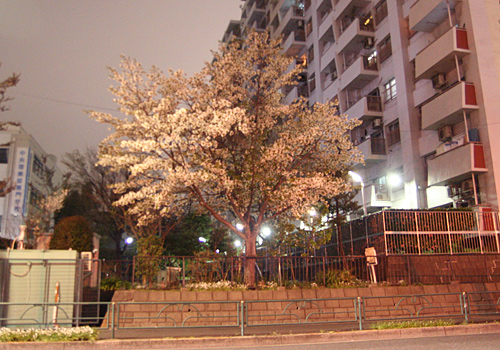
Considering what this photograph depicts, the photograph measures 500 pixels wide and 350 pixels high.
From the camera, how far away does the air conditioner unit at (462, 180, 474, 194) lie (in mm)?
22797

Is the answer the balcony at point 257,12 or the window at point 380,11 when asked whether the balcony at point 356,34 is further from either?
the balcony at point 257,12

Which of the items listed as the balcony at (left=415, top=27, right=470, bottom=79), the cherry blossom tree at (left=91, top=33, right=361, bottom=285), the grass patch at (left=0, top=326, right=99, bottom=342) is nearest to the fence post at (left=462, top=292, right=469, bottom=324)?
the cherry blossom tree at (left=91, top=33, right=361, bottom=285)

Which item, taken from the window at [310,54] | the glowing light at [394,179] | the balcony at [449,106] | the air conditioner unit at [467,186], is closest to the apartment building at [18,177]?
the window at [310,54]

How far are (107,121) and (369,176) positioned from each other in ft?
65.0

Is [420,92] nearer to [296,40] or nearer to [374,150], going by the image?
[374,150]

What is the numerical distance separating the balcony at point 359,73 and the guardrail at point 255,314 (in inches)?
755

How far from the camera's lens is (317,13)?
4097 centimetres

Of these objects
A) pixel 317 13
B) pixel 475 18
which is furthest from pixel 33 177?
pixel 475 18

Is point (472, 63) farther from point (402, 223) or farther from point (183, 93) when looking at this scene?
point (183, 93)

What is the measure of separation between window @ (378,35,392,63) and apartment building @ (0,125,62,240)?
108 ft

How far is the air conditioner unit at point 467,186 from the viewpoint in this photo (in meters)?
22.8

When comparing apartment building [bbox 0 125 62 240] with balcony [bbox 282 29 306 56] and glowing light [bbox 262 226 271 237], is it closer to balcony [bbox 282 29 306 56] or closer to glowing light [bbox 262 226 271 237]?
glowing light [bbox 262 226 271 237]

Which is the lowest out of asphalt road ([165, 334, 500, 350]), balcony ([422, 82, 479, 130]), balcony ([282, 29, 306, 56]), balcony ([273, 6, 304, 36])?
asphalt road ([165, 334, 500, 350])

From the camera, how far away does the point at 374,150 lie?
30.0m
